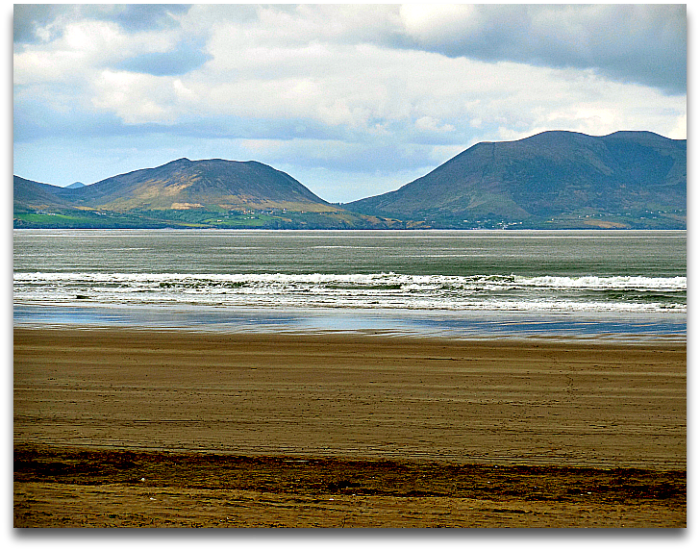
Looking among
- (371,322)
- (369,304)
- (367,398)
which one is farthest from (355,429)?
(369,304)

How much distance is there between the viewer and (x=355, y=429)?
6.10 meters

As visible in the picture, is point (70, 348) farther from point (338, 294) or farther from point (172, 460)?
point (338, 294)

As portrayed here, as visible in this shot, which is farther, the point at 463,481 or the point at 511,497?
the point at 463,481

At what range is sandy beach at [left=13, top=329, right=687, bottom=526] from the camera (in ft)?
12.3

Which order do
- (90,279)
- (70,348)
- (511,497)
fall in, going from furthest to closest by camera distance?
(90,279) < (70,348) < (511,497)

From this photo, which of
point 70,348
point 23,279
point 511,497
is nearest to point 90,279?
point 23,279

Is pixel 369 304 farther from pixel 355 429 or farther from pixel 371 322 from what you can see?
pixel 355 429

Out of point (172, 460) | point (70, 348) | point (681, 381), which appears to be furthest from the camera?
point (70, 348)

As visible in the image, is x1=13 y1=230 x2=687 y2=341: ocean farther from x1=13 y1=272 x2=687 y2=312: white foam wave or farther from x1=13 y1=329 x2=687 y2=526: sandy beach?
x1=13 y1=329 x2=687 y2=526: sandy beach

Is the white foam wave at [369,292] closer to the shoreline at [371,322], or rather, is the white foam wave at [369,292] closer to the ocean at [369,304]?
the ocean at [369,304]
